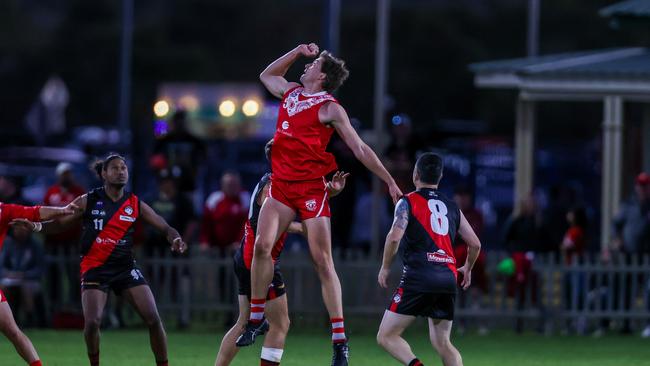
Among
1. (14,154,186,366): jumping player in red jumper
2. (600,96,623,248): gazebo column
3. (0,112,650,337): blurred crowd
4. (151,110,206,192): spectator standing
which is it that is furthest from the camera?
(600,96,623,248): gazebo column

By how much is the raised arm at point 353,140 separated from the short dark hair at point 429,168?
0.29 metres

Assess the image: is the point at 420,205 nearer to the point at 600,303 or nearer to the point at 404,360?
the point at 404,360

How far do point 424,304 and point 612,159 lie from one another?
504 inches

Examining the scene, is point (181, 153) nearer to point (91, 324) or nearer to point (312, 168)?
point (91, 324)

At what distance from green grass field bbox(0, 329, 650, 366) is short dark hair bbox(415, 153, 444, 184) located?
4083 mm

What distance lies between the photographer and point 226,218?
2214 cm

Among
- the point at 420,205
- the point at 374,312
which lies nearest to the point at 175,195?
the point at 374,312

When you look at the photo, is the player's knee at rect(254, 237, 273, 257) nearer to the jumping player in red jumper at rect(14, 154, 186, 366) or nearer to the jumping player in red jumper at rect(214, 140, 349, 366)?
the jumping player in red jumper at rect(214, 140, 349, 366)

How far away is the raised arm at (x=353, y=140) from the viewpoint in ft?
42.0

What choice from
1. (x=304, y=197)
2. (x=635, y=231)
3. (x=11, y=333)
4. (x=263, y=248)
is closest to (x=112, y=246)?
(x=11, y=333)

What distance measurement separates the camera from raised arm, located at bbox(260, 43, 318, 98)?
1329cm

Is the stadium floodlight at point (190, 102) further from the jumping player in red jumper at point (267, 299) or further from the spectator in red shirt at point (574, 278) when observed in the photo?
the jumping player in red jumper at point (267, 299)

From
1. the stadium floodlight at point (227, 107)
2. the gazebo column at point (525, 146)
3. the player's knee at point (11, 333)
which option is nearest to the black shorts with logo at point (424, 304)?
the player's knee at point (11, 333)

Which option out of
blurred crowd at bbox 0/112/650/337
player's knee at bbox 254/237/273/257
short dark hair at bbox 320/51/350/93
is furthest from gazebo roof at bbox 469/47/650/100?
player's knee at bbox 254/237/273/257
